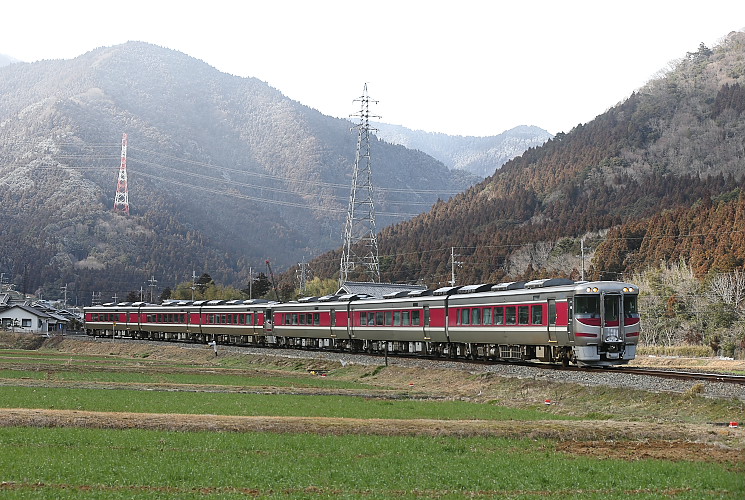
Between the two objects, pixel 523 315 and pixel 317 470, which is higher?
pixel 523 315

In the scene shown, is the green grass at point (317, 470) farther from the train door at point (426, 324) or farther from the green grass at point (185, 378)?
the train door at point (426, 324)

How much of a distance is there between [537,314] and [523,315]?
134cm

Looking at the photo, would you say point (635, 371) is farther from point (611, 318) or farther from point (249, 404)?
point (249, 404)

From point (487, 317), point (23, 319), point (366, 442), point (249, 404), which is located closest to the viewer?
point (366, 442)

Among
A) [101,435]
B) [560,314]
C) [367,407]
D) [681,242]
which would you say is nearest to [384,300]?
[560,314]

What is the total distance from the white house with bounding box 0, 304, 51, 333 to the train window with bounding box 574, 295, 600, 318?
392 feet

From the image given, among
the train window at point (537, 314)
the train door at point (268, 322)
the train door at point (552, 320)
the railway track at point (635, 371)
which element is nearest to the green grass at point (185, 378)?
the railway track at point (635, 371)

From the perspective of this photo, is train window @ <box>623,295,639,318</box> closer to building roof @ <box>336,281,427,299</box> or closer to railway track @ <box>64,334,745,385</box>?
railway track @ <box>64,334,745,385</box>

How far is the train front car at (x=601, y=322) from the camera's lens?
1630 inches

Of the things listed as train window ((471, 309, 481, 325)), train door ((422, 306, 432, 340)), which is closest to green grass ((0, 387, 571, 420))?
train window ((471, 309, 481, 325))

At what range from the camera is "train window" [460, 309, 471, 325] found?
2044 inches

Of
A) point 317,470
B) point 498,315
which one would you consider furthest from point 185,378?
point 317,470

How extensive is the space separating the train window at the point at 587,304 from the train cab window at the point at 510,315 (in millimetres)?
5476

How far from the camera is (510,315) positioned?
1853 inches
